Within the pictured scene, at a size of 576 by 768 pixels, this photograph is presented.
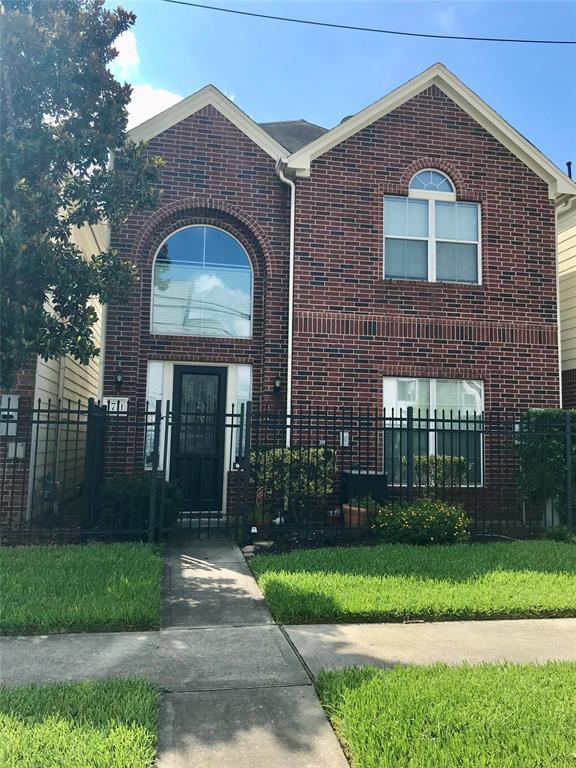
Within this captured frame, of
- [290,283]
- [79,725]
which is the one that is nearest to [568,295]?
[290,283]

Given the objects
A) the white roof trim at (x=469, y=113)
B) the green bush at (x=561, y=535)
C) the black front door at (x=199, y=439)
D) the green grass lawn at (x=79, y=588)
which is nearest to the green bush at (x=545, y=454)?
the green bush at (x=561, y=535)

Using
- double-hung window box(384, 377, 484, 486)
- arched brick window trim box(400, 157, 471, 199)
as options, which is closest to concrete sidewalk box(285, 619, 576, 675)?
double-hung window box(384, 377, 484, 486)

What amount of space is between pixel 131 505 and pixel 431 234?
22.2 feet

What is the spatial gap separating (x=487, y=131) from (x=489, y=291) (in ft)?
10.0

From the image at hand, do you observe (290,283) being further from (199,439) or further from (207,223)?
(199,439)

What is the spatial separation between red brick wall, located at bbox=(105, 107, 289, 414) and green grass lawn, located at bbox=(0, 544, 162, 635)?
3326mm

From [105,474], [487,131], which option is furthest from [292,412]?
[487,131]

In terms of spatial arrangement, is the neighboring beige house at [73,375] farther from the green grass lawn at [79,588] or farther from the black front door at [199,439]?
the green grass lawn at [79,588]

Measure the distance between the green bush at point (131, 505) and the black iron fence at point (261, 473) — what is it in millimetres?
14

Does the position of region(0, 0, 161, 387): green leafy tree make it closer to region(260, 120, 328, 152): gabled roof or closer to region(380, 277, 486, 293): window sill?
region(380, 277, 486, 293): window sill

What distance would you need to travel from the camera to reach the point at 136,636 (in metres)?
4.50

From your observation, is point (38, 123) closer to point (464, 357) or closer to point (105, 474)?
point (105, 474)

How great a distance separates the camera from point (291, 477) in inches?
323

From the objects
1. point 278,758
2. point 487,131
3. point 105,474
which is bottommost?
point 278,758
